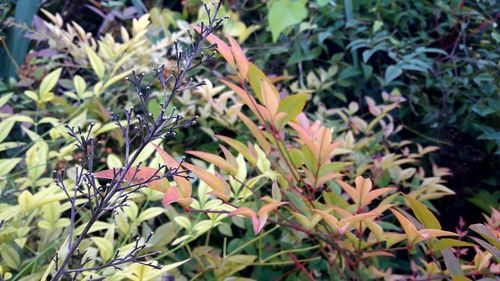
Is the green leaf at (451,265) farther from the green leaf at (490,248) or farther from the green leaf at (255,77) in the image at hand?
the green leaf at (255,77)

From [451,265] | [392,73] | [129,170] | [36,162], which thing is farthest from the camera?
[392,73]

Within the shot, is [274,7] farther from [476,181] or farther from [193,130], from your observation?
[476,181]

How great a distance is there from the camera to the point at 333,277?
1.07 m

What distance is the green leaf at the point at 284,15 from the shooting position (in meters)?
1.64

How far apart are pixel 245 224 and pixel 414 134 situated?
0.70m

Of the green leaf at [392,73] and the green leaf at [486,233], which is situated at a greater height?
the green leaf at [486,233]

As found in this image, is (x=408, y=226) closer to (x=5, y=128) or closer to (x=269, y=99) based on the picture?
(x=269, y=99)

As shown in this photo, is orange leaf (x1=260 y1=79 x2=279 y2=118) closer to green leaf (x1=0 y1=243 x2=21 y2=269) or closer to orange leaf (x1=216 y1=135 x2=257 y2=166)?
orange leaf (x1=216 y1=135 x2=257 y2=166)

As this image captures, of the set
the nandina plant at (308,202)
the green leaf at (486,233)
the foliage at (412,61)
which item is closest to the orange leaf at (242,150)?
the nandina plant at (308,202)

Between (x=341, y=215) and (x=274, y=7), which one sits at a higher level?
(x=274, y=7)

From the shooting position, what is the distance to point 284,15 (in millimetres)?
1646

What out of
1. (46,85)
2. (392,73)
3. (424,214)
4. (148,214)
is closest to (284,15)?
(392,73)

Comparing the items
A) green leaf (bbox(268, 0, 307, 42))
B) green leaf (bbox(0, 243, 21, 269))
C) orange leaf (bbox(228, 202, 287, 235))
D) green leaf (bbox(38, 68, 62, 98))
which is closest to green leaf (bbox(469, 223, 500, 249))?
orange leaf (bbox(228, 202, 287, 235))

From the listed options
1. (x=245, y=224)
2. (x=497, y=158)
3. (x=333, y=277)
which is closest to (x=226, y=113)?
(x=245, y=224)
